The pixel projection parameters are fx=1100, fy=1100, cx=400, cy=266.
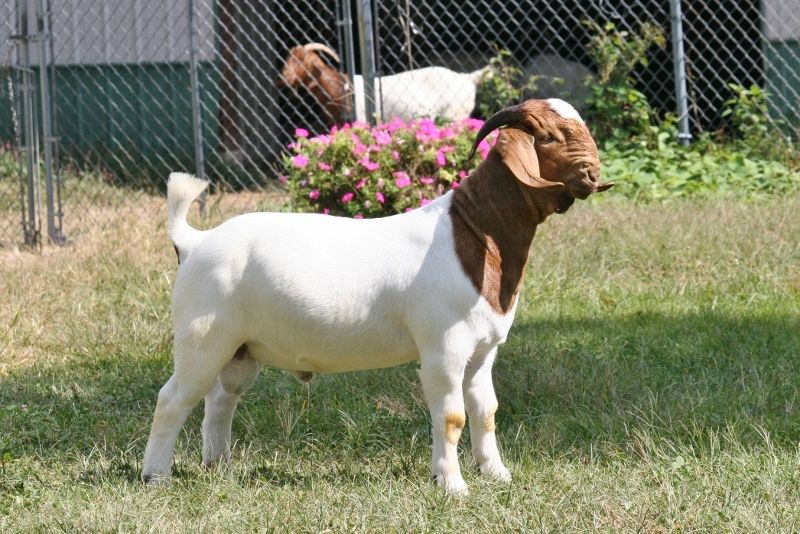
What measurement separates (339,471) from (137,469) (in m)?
0.75

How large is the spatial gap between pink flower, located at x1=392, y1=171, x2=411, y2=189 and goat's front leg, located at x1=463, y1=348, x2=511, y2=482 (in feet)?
13.0

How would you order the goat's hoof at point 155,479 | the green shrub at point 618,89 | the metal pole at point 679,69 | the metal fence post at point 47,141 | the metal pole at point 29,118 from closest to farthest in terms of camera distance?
the goat's hoof at point 155,479 → the metal pole at point 29,118 → the metal fence post at point 47,141 → the metal pole at point 679,69 → the green shrub at point 618,89

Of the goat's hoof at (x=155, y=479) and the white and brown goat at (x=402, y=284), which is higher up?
the white and brown goat at (x=402, y=284)

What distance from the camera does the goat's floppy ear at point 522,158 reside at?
354cm

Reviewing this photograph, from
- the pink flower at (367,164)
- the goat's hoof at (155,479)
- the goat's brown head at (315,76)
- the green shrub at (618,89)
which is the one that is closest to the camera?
the goat's hoof at (155,479)

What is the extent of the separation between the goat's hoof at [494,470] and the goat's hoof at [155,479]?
3.73ft

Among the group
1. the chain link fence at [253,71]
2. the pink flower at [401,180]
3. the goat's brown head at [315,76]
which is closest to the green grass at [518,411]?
the pink flower at [401,180]

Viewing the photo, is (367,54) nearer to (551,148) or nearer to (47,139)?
(47,139)

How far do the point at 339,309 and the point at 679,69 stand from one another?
727 cm

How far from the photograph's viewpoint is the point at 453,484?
3.75m

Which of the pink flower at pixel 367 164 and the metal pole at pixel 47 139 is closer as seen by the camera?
the pink flower at pixel 367 164

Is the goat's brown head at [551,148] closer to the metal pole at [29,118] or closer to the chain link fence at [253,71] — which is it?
the metal pole at [29,118]

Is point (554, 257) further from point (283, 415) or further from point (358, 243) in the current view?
point (358, 243)

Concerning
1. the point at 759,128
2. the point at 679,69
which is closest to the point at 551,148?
the point at 679,69
